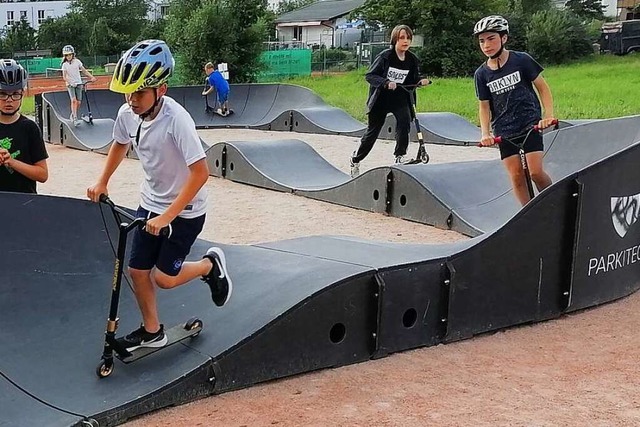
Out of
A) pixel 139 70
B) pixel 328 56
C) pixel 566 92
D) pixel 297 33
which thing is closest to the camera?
pixel 139 70

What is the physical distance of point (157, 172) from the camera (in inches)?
153

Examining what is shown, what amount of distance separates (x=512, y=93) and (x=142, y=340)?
3.67 metres

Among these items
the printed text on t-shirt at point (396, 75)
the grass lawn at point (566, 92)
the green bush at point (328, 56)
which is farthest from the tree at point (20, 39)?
the printed text on t-shirt at point (396, 75)

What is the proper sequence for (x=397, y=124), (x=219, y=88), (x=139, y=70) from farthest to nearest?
(x=219, y=88)
(x=397, y=124)
(x=139, y=70)

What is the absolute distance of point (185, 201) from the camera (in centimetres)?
371

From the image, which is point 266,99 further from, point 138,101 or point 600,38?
point 600,38

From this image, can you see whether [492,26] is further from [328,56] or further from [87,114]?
[328,56]

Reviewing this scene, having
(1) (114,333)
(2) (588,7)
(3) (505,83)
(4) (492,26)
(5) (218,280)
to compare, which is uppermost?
(2) (588,7)

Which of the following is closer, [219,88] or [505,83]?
[505,83]

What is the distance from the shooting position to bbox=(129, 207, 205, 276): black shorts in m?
3.93

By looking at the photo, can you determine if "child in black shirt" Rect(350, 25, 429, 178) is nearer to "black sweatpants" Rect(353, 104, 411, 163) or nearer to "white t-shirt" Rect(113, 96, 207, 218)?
"black sweatpants" Rect(353, 104, 411, 163)

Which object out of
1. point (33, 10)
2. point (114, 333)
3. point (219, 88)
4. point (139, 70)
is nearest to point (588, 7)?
point (219, 88)

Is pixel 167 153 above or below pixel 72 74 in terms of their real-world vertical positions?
above

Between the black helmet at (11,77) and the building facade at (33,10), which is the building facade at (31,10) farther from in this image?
the black helmet at (11,77)
